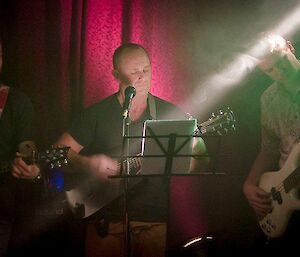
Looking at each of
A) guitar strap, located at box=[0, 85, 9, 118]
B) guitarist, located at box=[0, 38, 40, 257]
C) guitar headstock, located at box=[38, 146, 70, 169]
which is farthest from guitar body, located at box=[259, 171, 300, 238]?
guitar strap, located at box=[0, 85, 9, 118]

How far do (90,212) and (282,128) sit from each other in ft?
5.43

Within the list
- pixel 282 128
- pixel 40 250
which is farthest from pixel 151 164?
pixel 40 250

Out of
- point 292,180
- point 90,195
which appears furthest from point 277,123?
point 90,195

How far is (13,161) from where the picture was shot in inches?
133

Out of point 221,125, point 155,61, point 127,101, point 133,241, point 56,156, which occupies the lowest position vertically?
point 133,241

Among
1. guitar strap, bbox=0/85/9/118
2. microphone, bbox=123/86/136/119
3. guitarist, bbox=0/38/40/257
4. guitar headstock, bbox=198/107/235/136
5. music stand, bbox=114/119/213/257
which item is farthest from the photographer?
guitar strap, bbox=0/85/9/118

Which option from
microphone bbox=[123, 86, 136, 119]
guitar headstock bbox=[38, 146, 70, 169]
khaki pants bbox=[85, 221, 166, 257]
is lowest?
khaki pants bbox=[85, 221, 166, 257]

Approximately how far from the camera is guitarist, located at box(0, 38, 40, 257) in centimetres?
337

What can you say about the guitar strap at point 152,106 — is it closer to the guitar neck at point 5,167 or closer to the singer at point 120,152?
the singer at point 120,152

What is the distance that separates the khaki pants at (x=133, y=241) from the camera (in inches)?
135

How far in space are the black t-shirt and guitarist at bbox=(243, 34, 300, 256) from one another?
2.41 feet

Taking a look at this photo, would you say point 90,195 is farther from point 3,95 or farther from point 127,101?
point 3,95

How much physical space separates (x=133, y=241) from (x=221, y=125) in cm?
114

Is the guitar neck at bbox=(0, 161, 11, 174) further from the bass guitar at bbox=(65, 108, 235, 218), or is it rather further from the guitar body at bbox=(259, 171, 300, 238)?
the guitar body at bbox=(259, 171, 300, 238)
